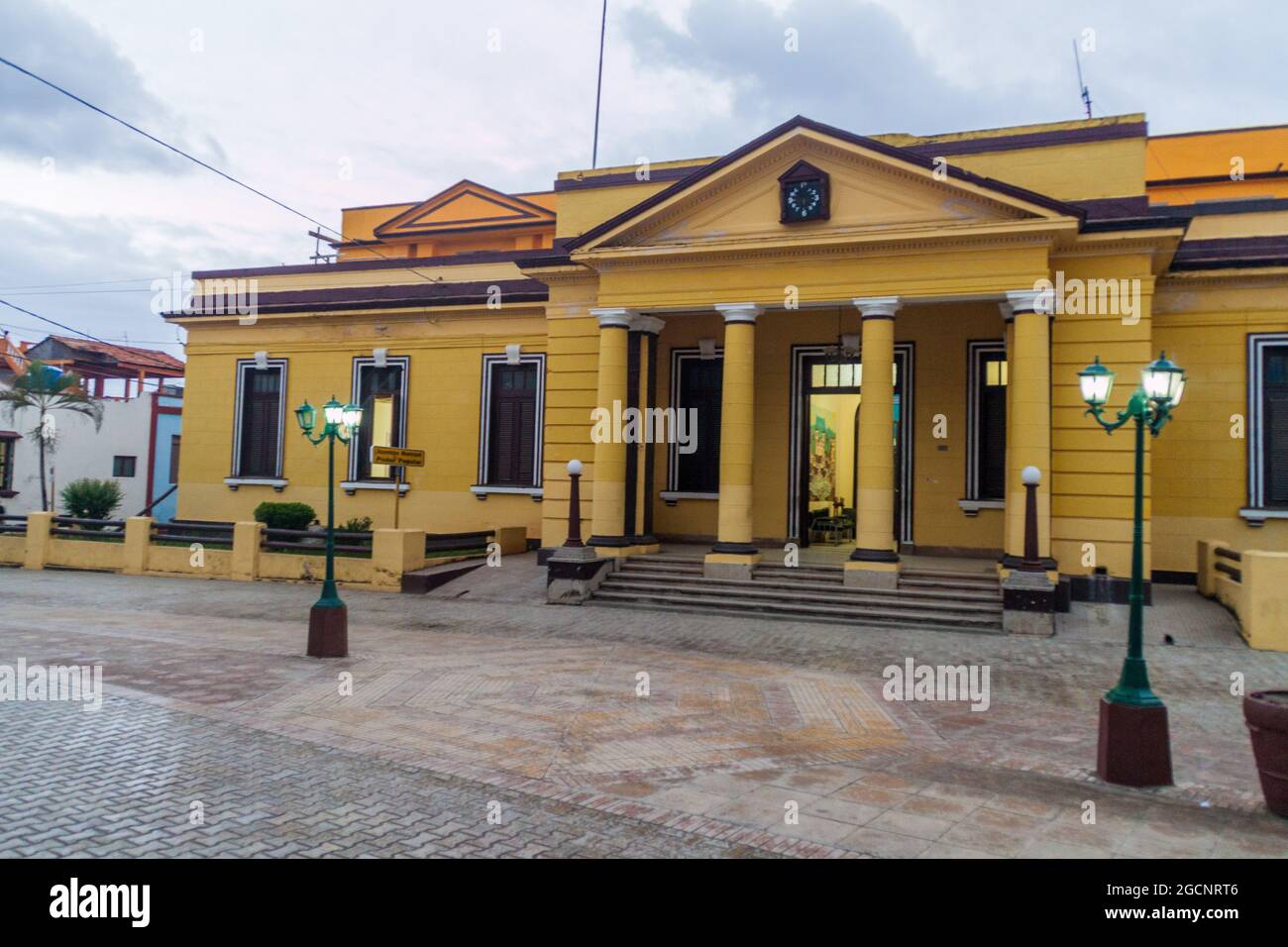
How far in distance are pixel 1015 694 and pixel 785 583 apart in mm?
5863

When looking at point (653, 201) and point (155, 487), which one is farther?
point (155, 487)

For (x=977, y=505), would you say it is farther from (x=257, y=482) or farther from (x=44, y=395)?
(x=44, y=395)

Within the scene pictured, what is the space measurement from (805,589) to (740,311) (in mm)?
4876

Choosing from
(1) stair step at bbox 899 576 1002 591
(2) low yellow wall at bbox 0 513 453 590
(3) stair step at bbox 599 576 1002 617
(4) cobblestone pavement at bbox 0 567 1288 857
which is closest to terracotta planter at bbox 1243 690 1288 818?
(4) cobblestone pavement at bbox 0 567 1288 857

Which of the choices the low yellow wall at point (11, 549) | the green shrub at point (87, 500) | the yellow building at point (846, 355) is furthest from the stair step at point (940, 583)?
the green shrub at point (87, 500)

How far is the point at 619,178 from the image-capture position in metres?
18.6

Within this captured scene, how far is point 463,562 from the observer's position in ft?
61.1

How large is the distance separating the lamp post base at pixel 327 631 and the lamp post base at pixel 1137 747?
26.9ft

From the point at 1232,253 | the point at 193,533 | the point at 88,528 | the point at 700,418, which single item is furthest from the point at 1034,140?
the point at 88,528

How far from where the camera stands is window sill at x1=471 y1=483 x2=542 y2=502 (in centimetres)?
2073

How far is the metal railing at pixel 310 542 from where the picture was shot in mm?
18156

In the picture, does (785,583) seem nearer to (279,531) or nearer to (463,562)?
(463,562)

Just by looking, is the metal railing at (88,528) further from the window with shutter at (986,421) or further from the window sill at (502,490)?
the window with shutter at (986,421)
